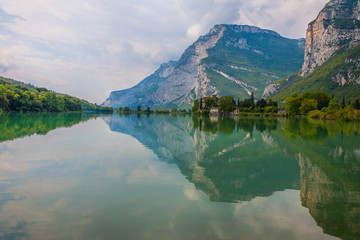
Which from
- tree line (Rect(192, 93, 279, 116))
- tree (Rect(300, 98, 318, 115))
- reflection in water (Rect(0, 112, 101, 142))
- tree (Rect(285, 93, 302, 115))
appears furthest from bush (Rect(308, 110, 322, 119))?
reflection in water (Rect(0, 112, 101, 142))

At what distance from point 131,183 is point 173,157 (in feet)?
21.4

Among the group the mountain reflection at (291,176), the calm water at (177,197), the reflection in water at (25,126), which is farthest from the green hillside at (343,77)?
the calm water at (177,197)

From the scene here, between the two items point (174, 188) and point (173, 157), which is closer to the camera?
point (174, 188)

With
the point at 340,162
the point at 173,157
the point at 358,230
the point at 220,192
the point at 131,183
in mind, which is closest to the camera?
the point at 358,230

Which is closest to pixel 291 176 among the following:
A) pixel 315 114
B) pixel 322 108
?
pixel 315 114

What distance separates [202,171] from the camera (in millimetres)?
12805

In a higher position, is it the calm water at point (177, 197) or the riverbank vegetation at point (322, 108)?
the riverbank vegetation at point (322, 108)

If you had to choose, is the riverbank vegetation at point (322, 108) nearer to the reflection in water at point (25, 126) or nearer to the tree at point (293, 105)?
the tree at point (293, 105)

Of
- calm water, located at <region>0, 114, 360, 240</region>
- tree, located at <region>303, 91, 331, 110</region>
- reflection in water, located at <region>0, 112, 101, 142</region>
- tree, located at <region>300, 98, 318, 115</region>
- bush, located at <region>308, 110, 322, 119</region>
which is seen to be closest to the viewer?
calm water, located at <region>0, 114, 360, 240</region>

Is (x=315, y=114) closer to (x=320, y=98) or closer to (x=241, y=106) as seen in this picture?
Answer: (x=320, y=98)

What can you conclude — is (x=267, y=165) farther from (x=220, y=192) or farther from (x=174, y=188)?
(x=174, y=188)

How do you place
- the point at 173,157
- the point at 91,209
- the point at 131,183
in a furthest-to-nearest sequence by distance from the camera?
the point at 173,157, the point at 131,183, the point at 91,209

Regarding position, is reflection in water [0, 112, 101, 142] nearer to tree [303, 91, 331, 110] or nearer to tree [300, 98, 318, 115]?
tree [300, 98, 318, 115]

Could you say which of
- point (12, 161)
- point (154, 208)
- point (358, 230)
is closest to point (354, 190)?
point (358, 230)
